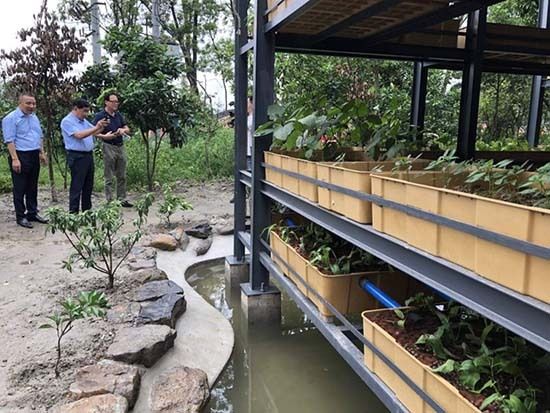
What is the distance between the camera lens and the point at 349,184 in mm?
1953

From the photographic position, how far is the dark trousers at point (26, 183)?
482 centimetres

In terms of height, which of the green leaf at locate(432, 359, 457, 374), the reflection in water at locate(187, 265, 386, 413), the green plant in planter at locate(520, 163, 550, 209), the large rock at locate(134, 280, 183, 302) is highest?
the green plant in planter at locate(520, 163, 550, 209)

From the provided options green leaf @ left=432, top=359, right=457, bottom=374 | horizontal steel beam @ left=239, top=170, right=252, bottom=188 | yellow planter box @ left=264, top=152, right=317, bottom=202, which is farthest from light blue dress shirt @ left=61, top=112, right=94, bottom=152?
green leaf @ left=432, top=359, right=457, bottom=374

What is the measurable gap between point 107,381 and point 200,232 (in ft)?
9.17

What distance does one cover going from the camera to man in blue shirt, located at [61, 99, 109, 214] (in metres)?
4.93

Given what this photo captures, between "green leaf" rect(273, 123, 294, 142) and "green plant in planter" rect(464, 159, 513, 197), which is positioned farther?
"green leaf" rect(273, 123, 294, 142)

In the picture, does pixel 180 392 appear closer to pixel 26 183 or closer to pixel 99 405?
pixel 99 405

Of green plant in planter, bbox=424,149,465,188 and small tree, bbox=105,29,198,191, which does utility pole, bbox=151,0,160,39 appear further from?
green plant in planter, bbox=424,149,465,188

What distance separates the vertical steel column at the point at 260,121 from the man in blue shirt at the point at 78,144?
8.15 ft

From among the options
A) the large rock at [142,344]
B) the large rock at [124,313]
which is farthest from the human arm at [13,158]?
the large rock at [142,344]

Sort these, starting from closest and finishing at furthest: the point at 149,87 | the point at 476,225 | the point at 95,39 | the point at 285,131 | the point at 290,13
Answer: the point at 476,225, the point at 290,13, the point at 285,131, the point at 149,87, the point at 95,39

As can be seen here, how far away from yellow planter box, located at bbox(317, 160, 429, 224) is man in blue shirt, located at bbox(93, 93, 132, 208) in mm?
3860

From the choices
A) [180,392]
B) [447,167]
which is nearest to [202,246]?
[180,392]

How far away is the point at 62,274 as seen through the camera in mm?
3660
